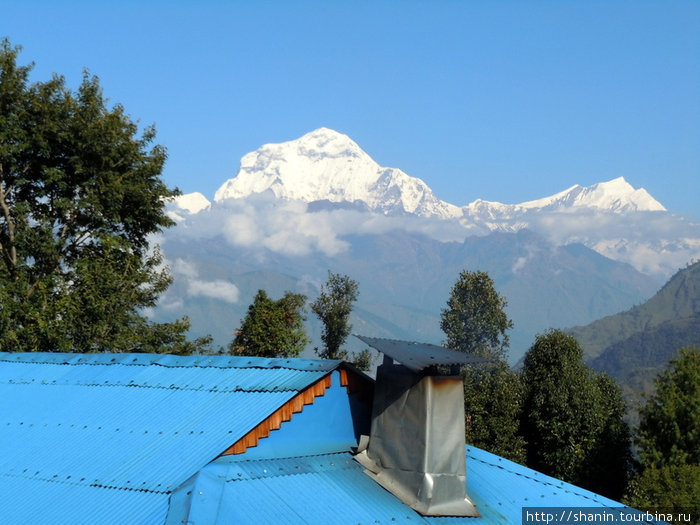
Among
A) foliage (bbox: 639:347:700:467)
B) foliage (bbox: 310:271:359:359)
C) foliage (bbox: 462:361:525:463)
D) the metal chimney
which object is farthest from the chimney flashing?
foliage (bbox: 310:271:359:359)

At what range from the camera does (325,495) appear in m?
10.4

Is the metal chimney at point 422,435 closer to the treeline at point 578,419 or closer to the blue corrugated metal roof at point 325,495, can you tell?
the blue corrugated metal roof at point 325,495

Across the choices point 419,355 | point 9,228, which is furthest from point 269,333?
point 419,355

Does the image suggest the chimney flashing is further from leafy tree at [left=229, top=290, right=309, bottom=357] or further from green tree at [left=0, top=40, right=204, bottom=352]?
leafy tree at [left=229, top=290, right=309, bottom=357]

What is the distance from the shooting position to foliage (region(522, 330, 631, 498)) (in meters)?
35.6

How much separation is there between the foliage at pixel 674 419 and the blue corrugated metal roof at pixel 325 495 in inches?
762

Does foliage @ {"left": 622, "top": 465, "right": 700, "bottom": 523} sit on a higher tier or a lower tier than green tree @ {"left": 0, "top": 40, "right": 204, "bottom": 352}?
lower

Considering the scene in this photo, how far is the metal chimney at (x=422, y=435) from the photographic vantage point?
1071 centimetres

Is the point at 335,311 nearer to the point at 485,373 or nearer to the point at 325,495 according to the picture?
the point at 485,373

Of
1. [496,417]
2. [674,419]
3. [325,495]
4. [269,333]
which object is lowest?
[496,417]

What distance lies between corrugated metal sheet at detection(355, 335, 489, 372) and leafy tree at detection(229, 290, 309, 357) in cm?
3114

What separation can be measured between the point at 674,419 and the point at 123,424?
26.5 m

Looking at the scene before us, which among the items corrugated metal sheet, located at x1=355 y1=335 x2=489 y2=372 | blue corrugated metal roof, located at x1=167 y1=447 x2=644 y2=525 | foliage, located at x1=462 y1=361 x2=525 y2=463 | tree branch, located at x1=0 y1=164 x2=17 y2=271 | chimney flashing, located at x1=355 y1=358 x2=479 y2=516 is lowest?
foliage, located at x1=462 y1=361 x2=525 y2=463

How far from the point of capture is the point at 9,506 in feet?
34.4
